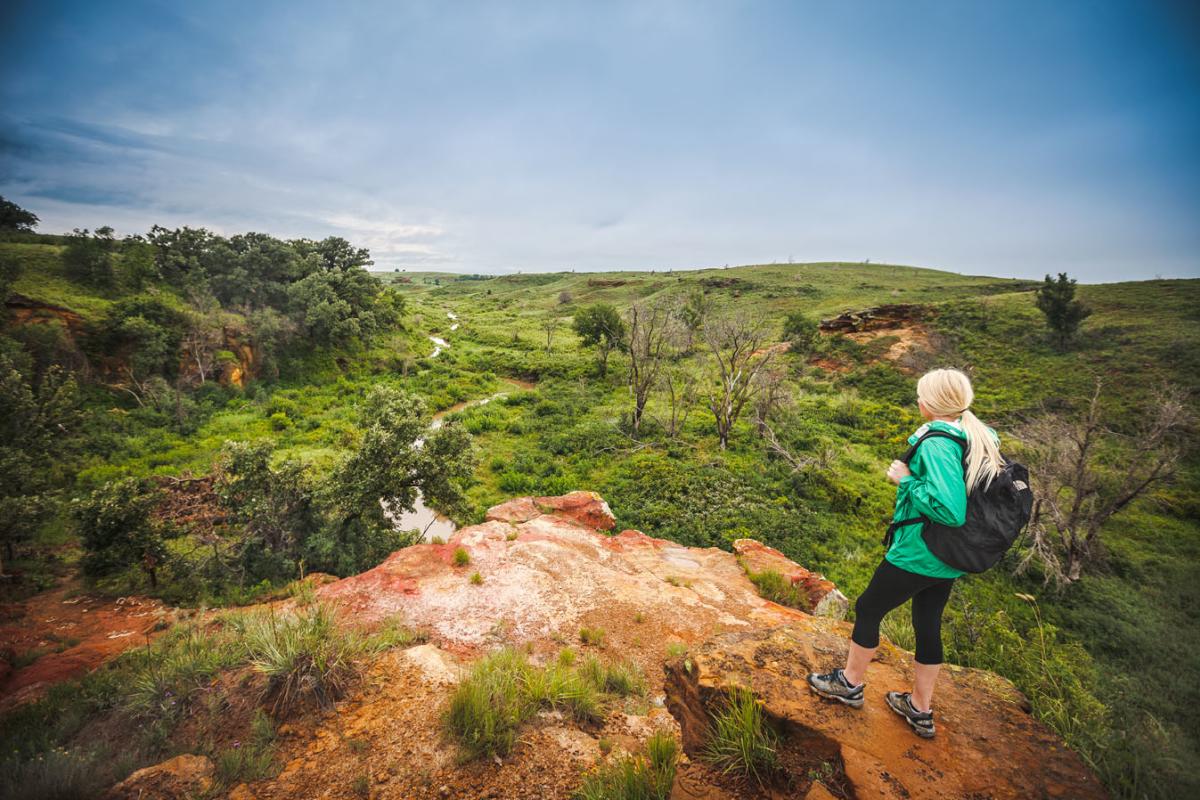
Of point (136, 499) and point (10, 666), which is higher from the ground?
point (136, 499)

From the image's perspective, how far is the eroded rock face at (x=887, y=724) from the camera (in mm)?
2766

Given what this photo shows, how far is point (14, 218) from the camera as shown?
2850cm

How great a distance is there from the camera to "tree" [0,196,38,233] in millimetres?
27281

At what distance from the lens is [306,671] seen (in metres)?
4.29

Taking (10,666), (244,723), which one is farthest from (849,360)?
(10,666)

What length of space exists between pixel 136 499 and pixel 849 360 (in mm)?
45299

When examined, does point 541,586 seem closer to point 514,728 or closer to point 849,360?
point 514,728

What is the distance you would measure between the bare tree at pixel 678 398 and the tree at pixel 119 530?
19.0 m

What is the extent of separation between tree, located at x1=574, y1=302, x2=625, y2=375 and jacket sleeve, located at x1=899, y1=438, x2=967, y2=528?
36390mm

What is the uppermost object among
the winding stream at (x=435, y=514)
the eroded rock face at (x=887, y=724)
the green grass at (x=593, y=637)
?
the eroded rock face at (x=887, y=724)

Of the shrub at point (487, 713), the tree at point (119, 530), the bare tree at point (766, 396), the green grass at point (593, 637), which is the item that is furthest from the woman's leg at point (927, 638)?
the bare tree at point (766, 396)

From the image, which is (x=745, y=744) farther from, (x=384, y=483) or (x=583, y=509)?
(x=583, y=509)

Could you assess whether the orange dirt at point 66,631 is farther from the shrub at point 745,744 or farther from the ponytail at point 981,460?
the ponytail at point 981,460

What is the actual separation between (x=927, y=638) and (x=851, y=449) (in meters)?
24.1
